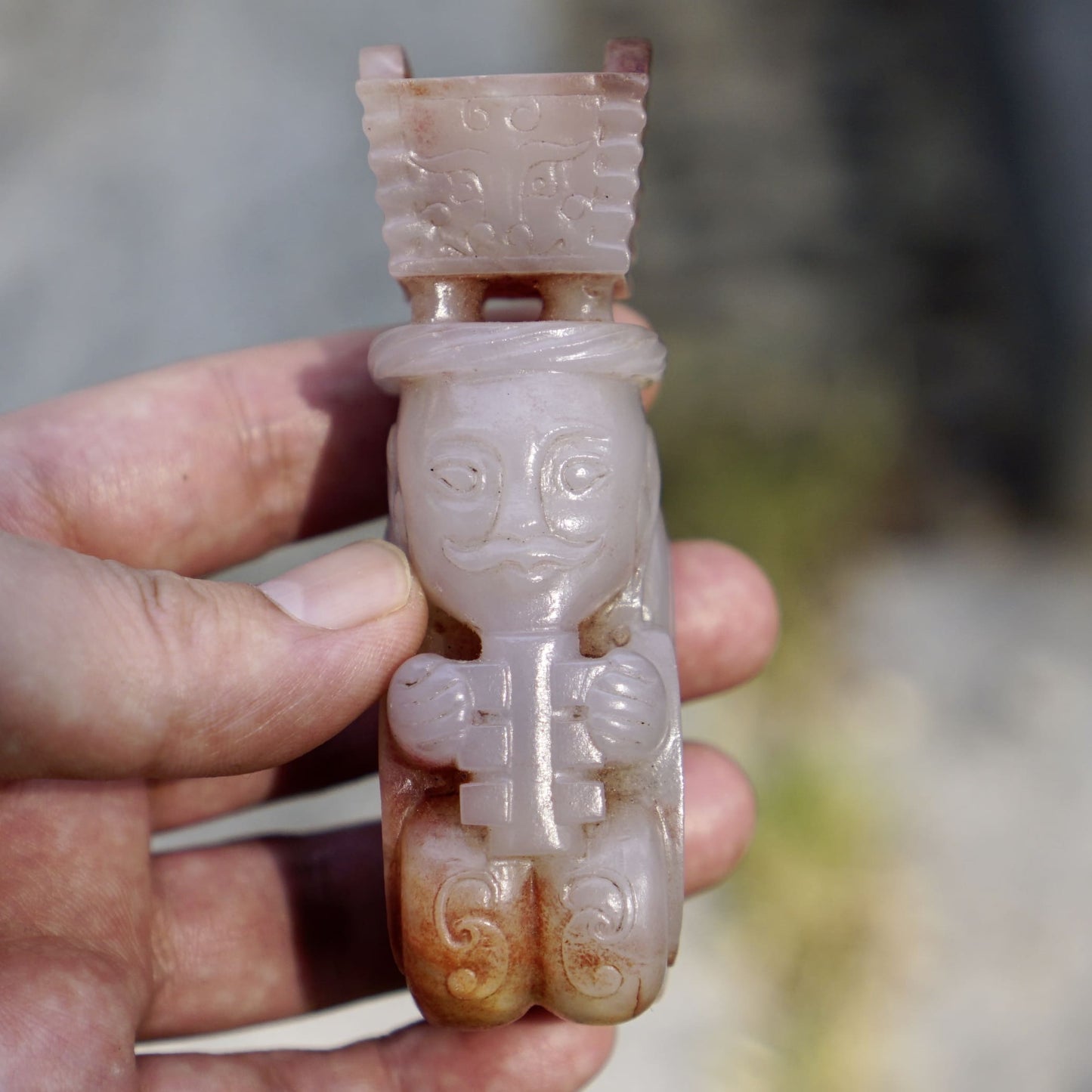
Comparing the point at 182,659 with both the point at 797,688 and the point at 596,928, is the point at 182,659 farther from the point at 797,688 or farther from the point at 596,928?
the point at 797,688

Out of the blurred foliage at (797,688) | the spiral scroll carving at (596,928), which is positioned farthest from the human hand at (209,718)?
the blurred foliage at (797,688)

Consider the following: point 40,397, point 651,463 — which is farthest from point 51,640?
point 40,397

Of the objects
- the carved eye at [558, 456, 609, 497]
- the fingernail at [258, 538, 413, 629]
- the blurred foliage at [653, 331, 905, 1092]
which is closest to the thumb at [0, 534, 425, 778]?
the fingernail at [258, 538, 413, 629]

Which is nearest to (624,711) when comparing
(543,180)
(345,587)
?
(345,587)

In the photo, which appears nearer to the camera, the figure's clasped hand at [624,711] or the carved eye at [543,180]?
the figure's clasped hand at [624,711]

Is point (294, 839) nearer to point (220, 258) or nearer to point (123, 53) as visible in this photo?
point (220, 258)

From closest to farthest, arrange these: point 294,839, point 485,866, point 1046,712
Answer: point 485,866, point 294,839, point 1046,712

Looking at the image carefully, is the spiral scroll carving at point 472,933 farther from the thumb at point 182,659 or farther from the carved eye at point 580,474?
the carved eye at point 580,474
